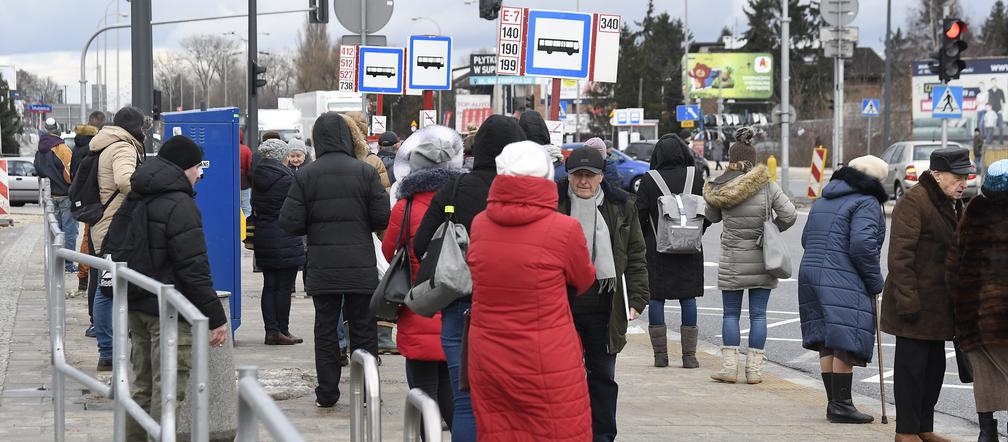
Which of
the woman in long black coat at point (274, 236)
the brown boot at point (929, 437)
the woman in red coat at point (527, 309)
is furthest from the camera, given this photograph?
the woman in long black coat at point (274, 236)

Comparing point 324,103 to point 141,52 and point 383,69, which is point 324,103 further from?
point 141,52

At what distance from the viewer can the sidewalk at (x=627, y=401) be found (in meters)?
8.06

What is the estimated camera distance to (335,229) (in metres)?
8.37

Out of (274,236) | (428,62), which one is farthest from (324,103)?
(274,236)

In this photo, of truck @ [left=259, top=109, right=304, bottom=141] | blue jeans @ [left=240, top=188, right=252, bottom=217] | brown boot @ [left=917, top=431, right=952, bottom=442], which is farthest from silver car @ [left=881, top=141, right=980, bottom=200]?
brown boot @ [left=917, top=431, right=952, bottom=442]

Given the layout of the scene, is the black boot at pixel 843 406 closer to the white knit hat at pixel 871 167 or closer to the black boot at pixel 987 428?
the black boot at pixel 987 428

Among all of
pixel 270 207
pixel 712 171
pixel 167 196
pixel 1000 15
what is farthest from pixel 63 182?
pixel 1000 15

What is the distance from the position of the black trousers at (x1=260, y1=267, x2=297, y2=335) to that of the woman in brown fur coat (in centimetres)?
586

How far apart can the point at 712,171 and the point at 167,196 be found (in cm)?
6732

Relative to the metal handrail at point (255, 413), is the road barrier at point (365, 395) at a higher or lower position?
lower

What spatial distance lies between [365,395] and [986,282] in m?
3.50

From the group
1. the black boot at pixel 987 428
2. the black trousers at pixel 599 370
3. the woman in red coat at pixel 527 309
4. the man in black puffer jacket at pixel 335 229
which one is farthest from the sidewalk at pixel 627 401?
the woman in red coat at pixel 527 309

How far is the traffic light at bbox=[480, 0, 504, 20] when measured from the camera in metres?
17.8

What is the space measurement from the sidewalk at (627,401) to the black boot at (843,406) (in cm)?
7
